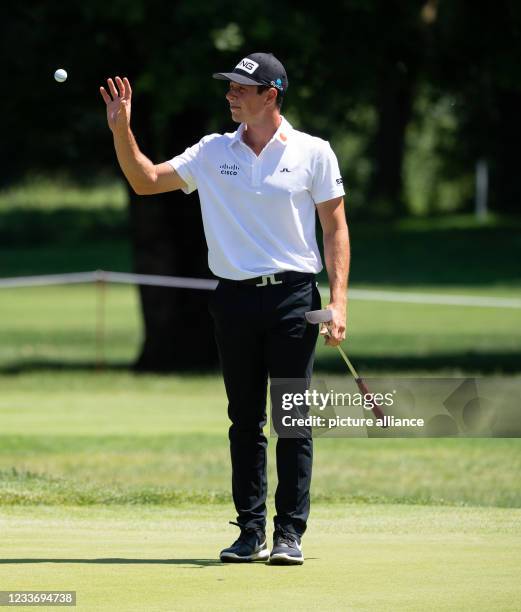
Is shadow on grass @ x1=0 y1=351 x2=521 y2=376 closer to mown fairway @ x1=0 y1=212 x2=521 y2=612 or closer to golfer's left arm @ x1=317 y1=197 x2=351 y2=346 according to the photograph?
mown fairway @ x1=0 y1=212 x2=521 y2=612

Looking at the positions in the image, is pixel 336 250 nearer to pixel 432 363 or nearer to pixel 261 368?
pixel 261 368

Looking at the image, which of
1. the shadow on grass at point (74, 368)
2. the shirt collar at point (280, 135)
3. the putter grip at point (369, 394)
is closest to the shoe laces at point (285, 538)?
the putter grip at point (369, 394)

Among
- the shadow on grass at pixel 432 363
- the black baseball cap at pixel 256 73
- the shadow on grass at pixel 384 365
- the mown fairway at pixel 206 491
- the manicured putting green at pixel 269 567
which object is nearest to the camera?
the manicured putting green at pixel 269 567

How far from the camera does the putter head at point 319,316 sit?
6.47 m

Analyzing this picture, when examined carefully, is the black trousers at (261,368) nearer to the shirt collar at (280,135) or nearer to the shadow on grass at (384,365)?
the shirt collar at (280,135)

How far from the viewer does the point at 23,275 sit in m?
42.1

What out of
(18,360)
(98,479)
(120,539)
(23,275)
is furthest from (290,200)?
(23,275)

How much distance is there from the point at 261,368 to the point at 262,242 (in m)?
0.55

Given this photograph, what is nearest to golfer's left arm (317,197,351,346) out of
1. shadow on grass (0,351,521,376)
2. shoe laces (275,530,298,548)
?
shoe laces (275,530,298,548)

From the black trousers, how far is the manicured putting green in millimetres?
258

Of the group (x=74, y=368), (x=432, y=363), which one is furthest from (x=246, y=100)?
(x=432, y=363)

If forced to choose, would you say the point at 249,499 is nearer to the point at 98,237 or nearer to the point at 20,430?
the point at 20,430

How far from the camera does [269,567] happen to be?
6352 millimetres

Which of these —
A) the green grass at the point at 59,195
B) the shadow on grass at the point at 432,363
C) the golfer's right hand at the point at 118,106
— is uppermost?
the golfer's right hand at the point at 118,106
